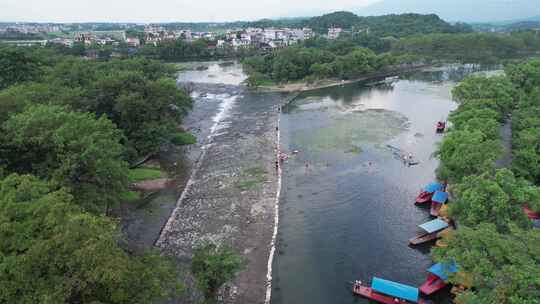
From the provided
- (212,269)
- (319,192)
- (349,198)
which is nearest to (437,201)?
(349,198)

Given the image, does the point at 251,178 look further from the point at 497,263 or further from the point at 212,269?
the point at 497,263

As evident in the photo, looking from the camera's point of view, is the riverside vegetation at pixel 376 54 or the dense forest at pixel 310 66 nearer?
the dense forest at pixel 310 66

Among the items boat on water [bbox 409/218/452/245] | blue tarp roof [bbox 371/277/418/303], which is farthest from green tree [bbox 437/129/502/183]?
blue tarp roof [bbox 371/277/418/303]

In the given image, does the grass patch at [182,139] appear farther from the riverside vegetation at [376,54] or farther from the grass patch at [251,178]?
the riverside vegetation at [376,54]

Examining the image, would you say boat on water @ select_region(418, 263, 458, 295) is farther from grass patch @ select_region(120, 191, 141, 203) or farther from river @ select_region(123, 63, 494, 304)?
grass patch @ select_region(120, 191, 141, 203)

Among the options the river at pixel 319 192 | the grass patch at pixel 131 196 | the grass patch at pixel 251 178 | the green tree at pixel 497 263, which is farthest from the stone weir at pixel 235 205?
the green tree at pixel 497 263

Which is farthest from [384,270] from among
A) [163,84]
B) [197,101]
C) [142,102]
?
[197,101]
